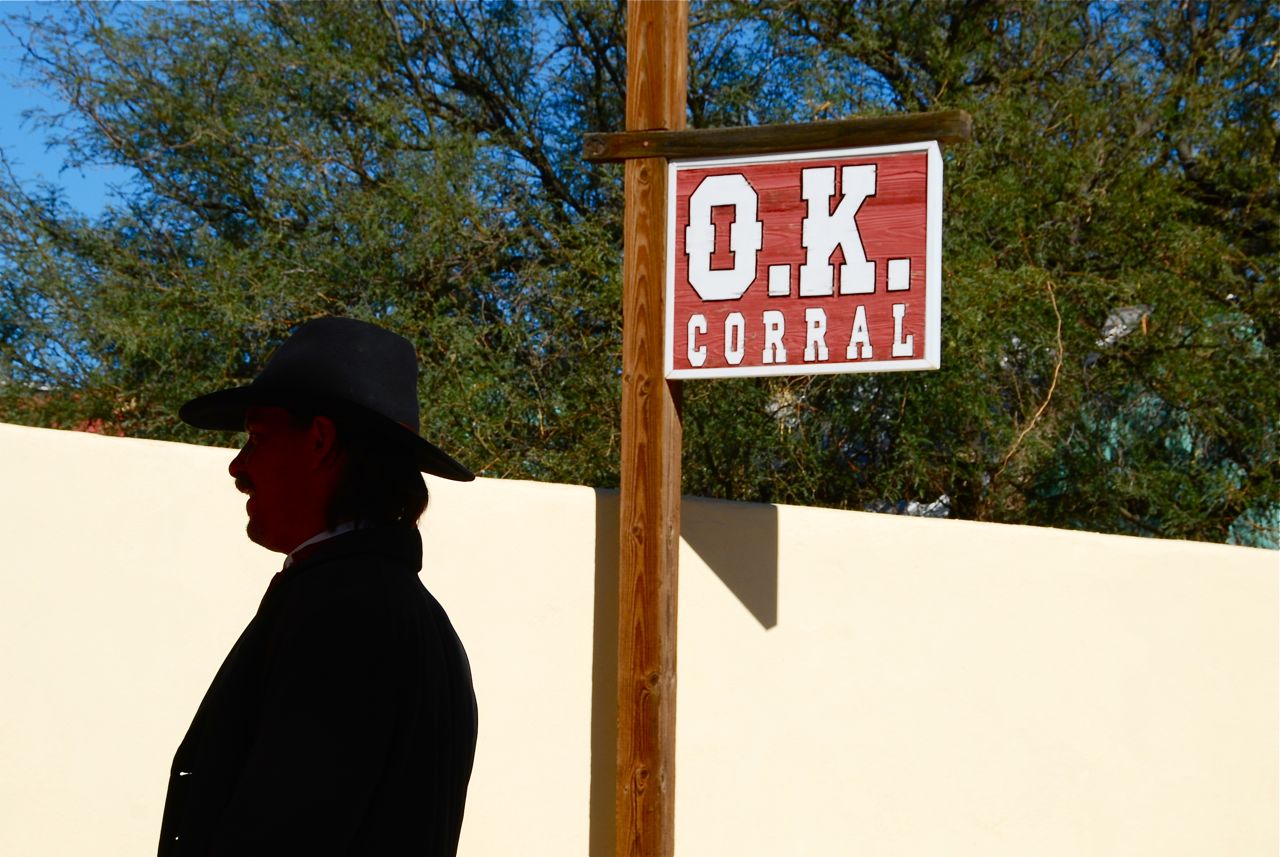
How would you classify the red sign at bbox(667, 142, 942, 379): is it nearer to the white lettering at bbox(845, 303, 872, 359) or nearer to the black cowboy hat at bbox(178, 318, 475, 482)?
the white lettering at bbox(845, 303, 872, 359)

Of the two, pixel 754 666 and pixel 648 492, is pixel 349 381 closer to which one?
pixel 648 492

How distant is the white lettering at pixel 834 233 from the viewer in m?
4.16

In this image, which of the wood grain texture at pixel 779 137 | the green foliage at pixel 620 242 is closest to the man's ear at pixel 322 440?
the wood grain texture at pixel 779 137

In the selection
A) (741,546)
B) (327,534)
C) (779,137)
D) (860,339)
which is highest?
(779,137)

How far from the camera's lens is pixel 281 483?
2.33 meters

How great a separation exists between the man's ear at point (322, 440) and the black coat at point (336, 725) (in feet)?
0.48

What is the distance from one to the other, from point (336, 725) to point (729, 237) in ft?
8.61

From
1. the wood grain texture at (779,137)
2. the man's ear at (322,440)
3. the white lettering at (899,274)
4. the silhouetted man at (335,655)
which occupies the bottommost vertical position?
the silhouetted man at (335,655)

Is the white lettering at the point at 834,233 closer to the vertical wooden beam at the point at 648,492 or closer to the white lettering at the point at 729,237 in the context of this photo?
the white lettering at the point at 729,237

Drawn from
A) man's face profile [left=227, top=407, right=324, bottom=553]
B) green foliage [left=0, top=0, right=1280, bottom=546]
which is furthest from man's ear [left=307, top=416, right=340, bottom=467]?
green foliage [left=0, top=0, right=1280, bottom=546]

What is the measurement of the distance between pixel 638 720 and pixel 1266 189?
510 centimetres

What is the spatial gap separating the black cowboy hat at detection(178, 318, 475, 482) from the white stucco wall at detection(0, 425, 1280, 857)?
223cm

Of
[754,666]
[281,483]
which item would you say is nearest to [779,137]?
[754,666]

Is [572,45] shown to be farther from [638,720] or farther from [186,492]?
[638,720]
